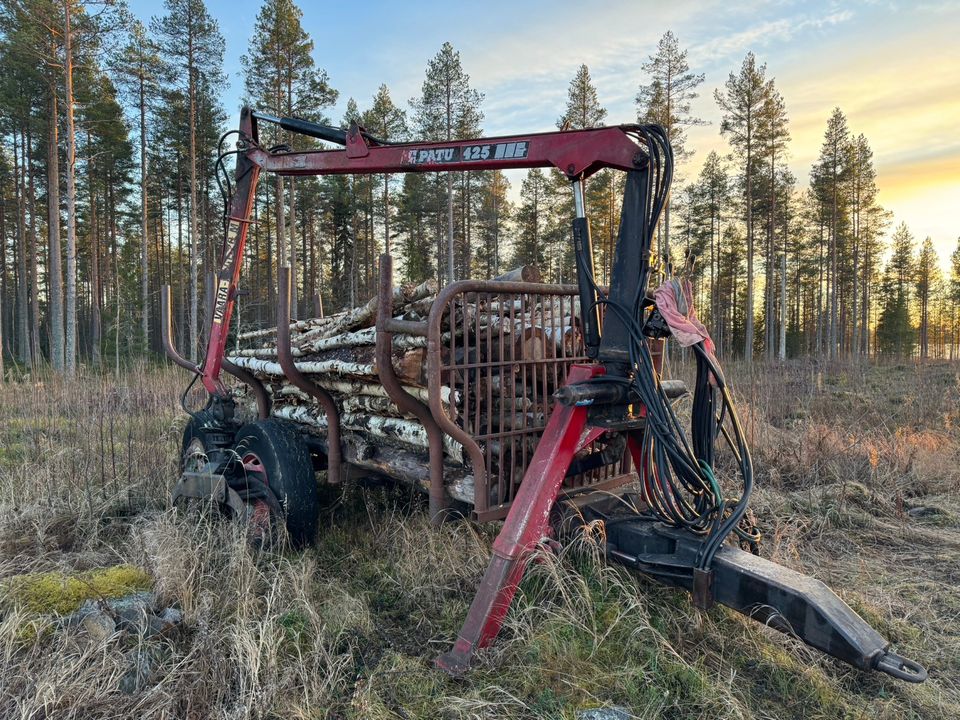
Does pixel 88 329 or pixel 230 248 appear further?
pixel 88 329

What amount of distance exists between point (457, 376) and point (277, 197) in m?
19.2

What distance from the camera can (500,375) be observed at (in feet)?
9.72

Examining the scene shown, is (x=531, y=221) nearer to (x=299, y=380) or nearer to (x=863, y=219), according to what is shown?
(x=863, y=219)

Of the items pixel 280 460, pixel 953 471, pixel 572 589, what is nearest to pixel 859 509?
pixel 953 471

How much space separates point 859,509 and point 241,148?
20.1ft

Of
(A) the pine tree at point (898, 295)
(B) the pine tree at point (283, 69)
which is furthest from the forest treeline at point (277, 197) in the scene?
(A) the pine tree at point (898, 295)

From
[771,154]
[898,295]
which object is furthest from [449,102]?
[898,295]

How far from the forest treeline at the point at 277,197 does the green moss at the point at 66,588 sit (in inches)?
488

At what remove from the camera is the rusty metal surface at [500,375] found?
279cm

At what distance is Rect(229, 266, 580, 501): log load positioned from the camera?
2.96m

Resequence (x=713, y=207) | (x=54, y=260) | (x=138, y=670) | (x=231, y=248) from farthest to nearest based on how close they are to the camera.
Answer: (x=713, y=207)
(x=54, y=260)
(x=231, y=248)
(x=138, y=670)

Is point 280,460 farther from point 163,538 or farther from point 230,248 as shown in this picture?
point 230,248

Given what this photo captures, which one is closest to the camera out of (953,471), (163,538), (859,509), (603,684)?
(603,684)

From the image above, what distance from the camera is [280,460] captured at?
3.74m
